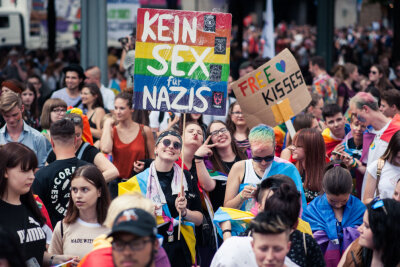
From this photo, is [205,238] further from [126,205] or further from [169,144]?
[126,205]

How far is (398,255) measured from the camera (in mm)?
4277

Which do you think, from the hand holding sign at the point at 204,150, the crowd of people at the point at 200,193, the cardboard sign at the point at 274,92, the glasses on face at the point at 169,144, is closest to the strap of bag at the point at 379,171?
the crowd of people at the point at 200,193

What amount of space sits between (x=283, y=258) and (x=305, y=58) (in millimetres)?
21042

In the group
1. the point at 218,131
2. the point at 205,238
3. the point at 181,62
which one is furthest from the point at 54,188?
the point at 218,131

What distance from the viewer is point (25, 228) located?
4.83 metres

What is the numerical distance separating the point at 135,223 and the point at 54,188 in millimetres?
2474

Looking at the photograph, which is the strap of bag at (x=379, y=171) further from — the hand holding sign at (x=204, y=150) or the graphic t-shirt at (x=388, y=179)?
the hand holding sign at (x=204, y=150)

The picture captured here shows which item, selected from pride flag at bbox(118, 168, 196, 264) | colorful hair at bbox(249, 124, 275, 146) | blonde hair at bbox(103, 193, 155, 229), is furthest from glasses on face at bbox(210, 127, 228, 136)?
blonde hair at bbox(103, 193, 155, 229)

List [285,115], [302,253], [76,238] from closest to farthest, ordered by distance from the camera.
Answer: [302,253] → [76,238] → [285,115]

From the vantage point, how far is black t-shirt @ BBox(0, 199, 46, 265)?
15.7ft

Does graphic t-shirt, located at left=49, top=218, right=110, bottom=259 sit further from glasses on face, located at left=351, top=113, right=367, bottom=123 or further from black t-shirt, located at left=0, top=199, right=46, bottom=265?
glasses on face, located at left=351, top=113, right=367, bottom=123

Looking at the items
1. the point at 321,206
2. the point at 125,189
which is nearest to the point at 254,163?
the point at 321,206

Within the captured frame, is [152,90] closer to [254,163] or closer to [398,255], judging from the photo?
[254,163]

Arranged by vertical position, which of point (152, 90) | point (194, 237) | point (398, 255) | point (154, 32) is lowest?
point (194, 237)
